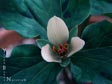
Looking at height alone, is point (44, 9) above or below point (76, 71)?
above

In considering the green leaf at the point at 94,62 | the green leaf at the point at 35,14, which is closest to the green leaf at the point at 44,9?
the green leaf at the point at 35,14

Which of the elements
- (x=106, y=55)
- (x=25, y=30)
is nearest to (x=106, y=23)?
(x=106, y=55)

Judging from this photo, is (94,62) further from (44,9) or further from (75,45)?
(44,9)

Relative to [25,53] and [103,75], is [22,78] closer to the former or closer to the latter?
[25,53]

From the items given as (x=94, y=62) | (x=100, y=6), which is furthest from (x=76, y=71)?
(x=100, y=6)

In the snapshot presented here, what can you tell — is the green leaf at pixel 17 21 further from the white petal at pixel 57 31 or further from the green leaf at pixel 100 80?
the green leaf at pixel 100 80

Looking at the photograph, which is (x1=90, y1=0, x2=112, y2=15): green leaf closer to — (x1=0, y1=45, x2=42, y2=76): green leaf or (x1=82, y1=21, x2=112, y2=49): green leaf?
(x1=82, y1=21, x2=112, y2=49): green leaf
